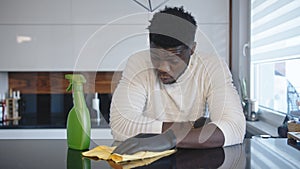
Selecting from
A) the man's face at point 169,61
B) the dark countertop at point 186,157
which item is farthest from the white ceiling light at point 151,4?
the dark countertop at point 186,157

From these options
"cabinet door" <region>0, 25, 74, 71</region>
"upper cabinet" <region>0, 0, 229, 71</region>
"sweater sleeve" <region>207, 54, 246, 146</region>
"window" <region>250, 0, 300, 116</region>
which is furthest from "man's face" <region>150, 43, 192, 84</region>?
"cabinet door" <region>0, 25, 74, 71</region>

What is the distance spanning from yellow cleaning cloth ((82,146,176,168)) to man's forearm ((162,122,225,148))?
54 millimetres

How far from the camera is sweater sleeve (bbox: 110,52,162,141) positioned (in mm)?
1162

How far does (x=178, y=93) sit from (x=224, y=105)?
18cm

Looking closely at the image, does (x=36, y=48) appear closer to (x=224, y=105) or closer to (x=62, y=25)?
(x=62, y=25)

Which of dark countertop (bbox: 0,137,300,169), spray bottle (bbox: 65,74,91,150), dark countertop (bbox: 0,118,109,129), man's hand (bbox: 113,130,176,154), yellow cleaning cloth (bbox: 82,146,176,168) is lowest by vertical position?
dark countertop (bbox: 0,118,109,129)

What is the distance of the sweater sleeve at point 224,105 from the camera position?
1.15 m

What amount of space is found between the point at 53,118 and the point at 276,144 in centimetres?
194

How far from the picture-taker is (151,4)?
2631 mm

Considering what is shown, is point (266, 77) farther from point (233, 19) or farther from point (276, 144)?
point (276, 144)

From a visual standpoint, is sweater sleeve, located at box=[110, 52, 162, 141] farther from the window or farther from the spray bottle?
the window

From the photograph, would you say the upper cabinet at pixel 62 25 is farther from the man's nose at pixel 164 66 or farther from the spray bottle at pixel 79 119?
the spray bottle at pixel 79 119

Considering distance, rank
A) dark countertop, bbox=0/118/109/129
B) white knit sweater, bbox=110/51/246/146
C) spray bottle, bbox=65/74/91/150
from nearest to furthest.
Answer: spray bottle, bbox=65/74/91/150
white knit sweater, bbox=110/51/246/146
dark countertop, bbox=0/118/109/129

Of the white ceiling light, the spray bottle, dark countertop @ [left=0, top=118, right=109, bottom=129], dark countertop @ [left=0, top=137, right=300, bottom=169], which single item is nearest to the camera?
dark countertop @ [left=0, top=137, right=300, bottom=169]
